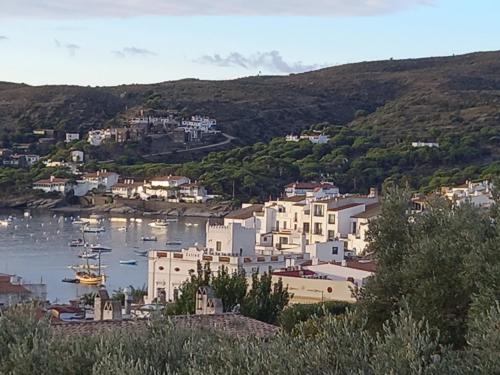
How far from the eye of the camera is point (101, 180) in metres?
62.4

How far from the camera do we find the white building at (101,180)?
62.1 metres

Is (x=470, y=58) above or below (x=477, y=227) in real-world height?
above

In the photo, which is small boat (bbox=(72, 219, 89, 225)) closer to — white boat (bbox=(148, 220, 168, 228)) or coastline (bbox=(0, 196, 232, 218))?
white boat (bbox=(148, 220, 168, 228))

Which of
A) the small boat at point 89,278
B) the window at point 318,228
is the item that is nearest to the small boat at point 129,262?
the small boat at point 89,278

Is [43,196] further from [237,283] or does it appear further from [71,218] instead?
[237,283]

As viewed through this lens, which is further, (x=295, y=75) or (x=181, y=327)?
(x=295, y=75)

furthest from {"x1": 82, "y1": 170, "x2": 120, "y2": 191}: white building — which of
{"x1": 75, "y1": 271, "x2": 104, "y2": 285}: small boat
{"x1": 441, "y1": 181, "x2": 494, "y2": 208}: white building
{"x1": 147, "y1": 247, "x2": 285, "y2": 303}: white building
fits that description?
{"x1": 147, "y1": 247, "x2": 285, "y2": 303}: white building

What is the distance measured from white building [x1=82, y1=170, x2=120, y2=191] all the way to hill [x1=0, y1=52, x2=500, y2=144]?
17628 mm

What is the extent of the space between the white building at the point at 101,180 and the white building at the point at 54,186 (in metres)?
1.22

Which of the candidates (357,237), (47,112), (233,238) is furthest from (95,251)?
(47,112)

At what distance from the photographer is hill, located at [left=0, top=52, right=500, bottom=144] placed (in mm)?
79062

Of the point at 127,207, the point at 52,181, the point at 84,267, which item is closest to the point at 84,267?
the point at 84,267

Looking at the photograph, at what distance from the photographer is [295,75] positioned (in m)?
117

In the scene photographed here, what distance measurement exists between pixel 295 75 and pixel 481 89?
28.1 m
